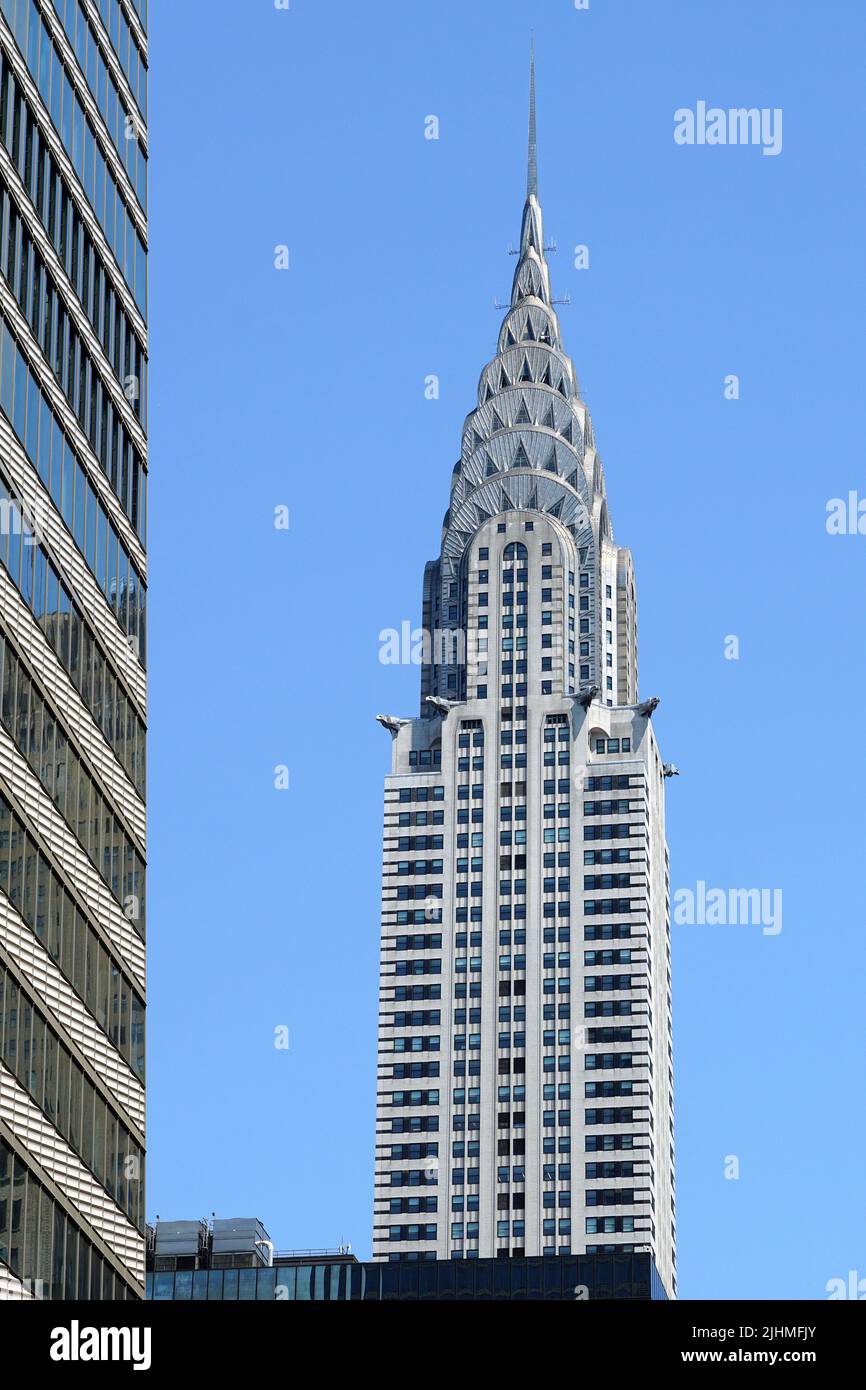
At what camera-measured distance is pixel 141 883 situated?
81.3 m

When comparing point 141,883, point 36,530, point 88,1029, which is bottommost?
point 88,1029

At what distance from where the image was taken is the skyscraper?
6788 centimetres

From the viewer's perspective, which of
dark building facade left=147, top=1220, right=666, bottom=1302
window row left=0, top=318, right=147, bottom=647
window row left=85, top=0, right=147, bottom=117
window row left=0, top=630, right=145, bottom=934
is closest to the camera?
window row left=0, top=630, right=145, bottom=934

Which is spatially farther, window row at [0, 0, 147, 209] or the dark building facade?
the dark building facade

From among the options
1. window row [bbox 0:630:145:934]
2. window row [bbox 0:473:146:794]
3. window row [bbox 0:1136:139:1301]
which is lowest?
window row [bbox 0:1136:139:1301]

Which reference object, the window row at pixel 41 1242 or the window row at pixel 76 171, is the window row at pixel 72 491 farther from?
the window row at pixel 41 1242

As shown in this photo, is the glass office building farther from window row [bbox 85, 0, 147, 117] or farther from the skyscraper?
window row [bbox 85, 0, 147, 117]

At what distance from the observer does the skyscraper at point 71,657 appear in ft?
223

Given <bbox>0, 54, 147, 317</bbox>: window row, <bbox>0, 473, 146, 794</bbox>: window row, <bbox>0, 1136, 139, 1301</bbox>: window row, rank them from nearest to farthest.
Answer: <bbox>0, 1136, 139, 1301</bbox>: window row
<bbox>0, 473, 146, 794</bbox>: window row
<bbox>0, 54, 147, 317</bbox>: window row

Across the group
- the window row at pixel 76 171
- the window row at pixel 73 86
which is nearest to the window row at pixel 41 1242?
the window row at pixel 76 171

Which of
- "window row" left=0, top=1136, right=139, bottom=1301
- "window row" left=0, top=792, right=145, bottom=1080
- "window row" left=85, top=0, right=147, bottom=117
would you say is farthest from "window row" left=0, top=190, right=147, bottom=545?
"window row" left=0, top=1136, right=139, bottom=1301
